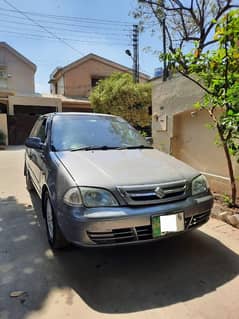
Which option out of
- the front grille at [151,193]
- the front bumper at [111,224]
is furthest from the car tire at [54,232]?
the front grille at [151,193]

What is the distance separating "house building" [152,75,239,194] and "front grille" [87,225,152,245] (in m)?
3.31

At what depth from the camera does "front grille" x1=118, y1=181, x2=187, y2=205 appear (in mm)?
2484

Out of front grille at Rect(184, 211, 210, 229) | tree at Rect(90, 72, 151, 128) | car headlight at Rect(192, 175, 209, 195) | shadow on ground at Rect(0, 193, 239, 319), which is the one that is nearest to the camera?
shadow on ground at Rect(0, 193, 239, 319)

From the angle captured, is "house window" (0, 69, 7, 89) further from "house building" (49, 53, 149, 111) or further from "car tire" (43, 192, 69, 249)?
"car tire" (43, 192, 69, 249)

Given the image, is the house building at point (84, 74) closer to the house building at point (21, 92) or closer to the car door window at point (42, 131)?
the house building at point (21, 92)

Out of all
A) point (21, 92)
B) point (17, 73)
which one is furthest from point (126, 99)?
point (17, 73)

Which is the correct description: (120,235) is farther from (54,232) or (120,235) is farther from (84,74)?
(84,74)

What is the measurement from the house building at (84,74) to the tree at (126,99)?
10.3 meters

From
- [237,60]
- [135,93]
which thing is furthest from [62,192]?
[135,93]

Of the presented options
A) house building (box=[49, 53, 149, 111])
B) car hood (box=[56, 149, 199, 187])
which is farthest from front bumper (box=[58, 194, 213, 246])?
house building (box=[49, 53, 149, 111])

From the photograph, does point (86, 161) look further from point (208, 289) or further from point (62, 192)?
point (208, 289)

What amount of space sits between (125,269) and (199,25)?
1088cm

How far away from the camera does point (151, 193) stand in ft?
8.36

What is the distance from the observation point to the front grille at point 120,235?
2.42 meters
